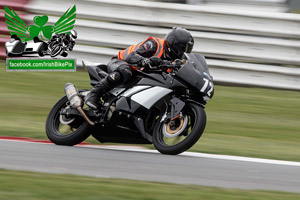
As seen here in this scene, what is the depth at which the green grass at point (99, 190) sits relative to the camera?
4605 millimetres

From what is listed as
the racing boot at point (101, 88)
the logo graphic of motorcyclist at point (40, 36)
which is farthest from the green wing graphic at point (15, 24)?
the racing boot at point (101, 88)

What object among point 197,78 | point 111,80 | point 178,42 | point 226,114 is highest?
point 178,42

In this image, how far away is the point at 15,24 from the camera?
11148 mm

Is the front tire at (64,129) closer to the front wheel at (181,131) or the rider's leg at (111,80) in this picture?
the rider's leg at (111,80)

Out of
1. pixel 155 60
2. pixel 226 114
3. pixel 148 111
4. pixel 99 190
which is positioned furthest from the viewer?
pixel 226 114

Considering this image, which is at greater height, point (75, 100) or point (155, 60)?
point (155, 60)

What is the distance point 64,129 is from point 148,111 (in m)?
1.06

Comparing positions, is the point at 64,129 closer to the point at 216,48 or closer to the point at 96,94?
the point at 96,94

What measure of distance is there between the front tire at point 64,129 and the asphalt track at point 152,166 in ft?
0.33

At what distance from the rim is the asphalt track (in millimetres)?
189

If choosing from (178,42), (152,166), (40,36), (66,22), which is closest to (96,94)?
(178,42)

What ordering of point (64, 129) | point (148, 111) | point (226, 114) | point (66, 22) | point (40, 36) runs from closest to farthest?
point (148, 111) < point (64, 129) < point (226, 114) < point (66, 22) < point (40, 36)

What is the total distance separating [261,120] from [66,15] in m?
4.18

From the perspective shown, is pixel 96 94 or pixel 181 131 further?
pixel 96 94
